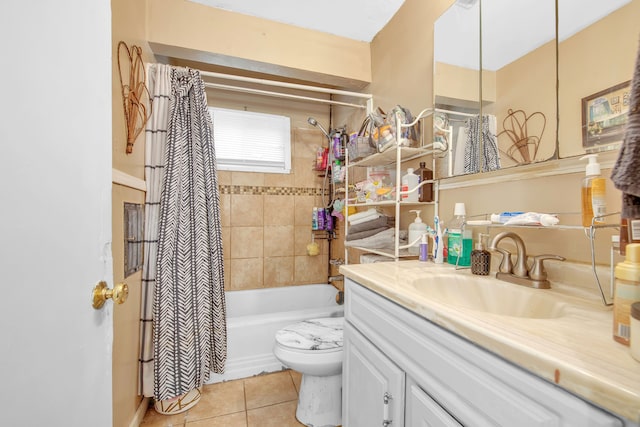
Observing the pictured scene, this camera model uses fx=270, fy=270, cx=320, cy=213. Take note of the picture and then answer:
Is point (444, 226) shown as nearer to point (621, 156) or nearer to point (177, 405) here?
point (621, 156)

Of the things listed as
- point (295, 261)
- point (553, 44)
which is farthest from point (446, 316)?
point (295, 261)

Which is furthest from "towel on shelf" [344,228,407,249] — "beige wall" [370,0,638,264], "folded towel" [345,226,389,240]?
"beige wall" [370,0,638,264]

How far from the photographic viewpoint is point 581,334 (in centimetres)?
49

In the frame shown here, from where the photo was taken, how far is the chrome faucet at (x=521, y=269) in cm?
81

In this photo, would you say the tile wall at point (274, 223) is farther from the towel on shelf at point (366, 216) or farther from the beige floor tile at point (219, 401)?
the towel on shelf at point (366, 216)

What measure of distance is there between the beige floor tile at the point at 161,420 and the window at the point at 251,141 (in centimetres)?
174

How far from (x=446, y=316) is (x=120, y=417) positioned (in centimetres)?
145

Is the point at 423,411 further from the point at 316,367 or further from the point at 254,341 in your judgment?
the point at 254,341

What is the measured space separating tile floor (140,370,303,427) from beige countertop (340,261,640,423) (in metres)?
1.13

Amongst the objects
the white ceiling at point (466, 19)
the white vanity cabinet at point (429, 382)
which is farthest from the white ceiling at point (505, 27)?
the white vanity cabinet at point (429, 382)

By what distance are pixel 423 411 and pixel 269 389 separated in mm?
1311

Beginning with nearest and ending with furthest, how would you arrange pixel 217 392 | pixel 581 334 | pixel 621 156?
pixel 621 156, pixel 581 334, pixel 217 392

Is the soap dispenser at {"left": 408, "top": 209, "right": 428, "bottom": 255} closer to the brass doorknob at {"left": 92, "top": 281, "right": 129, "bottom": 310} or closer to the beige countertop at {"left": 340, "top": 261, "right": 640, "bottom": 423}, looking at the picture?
the beige countertop at {"left": 340, "top": 261, "right": 640, "bottom": 423}

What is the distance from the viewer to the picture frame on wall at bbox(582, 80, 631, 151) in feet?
2.27
